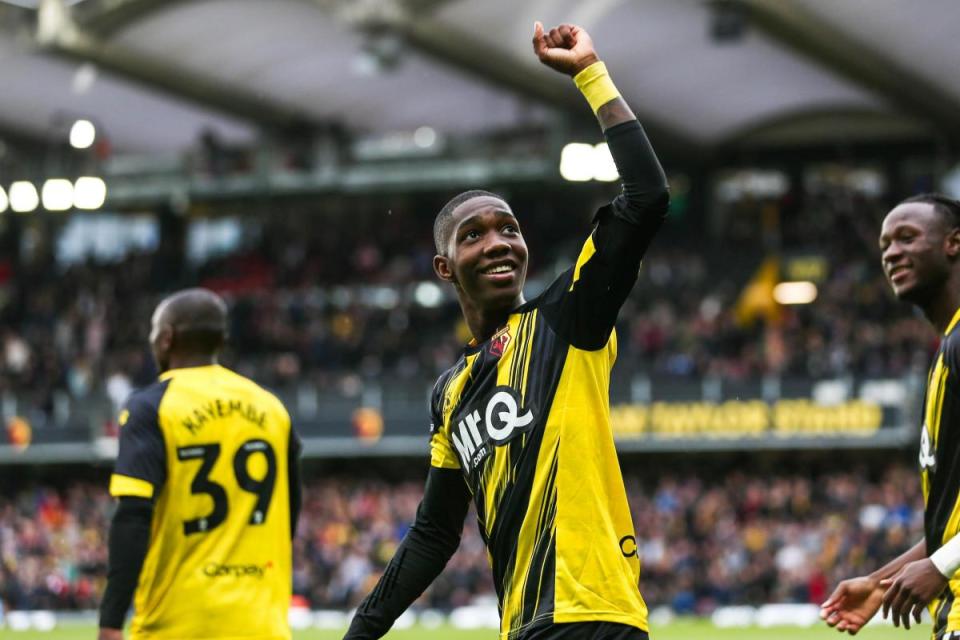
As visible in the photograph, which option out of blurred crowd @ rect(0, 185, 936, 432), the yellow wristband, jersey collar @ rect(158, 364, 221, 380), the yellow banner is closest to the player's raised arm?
the yellow wristband

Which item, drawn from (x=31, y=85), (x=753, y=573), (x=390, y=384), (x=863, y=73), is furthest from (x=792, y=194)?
(x=31, y=85)

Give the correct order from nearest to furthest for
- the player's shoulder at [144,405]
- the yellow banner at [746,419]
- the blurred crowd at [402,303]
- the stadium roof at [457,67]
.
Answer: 1. the player's shoulder at [144,405]
2. the stadium roof at [457,67]
3. the yellow banner at [746,419]
4. the blurred crowd at [402,303]

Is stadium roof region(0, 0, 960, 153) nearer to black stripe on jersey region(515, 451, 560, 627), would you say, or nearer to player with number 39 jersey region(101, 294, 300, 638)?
player with number 39 jersey region(101, 294, 300, 638)

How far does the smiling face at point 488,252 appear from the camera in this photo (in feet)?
15.4

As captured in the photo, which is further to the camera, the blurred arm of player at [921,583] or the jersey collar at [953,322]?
the jersey collar at [953,322]

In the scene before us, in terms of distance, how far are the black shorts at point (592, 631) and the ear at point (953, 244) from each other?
1721 mm

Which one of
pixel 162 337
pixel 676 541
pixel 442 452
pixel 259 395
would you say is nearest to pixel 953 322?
pixel 442 452

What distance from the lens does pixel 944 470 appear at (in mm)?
4949

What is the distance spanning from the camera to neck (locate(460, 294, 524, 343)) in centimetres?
480

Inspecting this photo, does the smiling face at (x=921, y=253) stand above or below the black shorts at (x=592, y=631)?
above

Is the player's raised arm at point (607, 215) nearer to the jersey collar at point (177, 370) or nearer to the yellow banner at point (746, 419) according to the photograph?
the jersey collar at point (177, 370)

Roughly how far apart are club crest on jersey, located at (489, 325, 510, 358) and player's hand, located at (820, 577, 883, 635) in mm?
1241

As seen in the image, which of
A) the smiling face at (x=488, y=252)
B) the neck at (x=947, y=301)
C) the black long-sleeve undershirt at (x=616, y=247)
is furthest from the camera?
the neck at (x=947, y=301)

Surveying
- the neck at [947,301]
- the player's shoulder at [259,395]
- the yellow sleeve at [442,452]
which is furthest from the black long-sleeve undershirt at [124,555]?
the neck at [947,301]
